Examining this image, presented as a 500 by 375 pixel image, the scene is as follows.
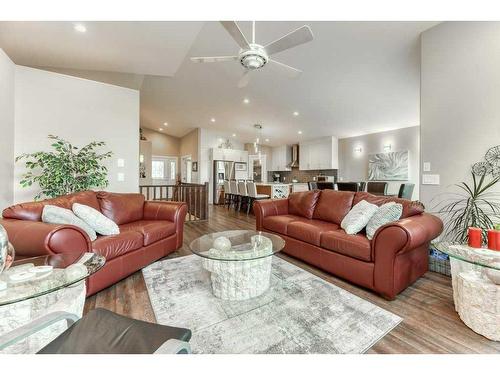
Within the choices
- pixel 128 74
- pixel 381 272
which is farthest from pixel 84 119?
pixel 381 272

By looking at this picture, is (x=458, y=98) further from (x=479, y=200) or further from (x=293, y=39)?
(x=293, y=39)

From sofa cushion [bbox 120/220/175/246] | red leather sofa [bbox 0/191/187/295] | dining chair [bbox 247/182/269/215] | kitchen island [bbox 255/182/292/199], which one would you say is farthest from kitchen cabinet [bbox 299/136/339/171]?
sofa cushion [bbox 120/220/175/246]

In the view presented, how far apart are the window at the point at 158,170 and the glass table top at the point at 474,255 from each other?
10.1 meters

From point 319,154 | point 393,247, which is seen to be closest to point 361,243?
point 393,247

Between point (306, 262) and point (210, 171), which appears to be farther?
point (210, 171)

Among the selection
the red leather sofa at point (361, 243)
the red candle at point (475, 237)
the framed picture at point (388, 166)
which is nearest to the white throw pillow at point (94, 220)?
→ the red leather sofa at point (361, 243)

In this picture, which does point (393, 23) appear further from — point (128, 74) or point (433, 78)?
point (128, 74)

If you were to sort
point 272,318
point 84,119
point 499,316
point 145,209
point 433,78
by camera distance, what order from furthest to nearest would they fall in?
point 84,119
point 145,209
point 433,78
point 272,318
point 499,316

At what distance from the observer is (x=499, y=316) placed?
1.37m

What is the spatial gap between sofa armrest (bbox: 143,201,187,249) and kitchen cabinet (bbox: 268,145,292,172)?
22.7 ft

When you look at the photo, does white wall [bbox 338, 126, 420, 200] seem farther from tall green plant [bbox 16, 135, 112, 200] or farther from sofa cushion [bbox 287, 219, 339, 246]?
tall green plant [bbox 16, 135, 112, 200]

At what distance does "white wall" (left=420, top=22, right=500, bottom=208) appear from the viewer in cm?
218

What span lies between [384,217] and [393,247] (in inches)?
17.6
